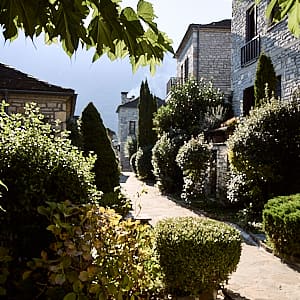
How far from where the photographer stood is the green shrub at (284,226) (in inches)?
230

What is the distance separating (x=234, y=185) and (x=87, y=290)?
8.06m

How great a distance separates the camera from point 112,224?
3.30 metres

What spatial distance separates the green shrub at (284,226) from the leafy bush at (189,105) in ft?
32.6

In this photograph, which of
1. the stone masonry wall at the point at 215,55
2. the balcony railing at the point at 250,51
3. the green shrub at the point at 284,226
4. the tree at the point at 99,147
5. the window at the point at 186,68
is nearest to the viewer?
the green shrub at the point at 284,226

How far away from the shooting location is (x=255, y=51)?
1364 centimetres

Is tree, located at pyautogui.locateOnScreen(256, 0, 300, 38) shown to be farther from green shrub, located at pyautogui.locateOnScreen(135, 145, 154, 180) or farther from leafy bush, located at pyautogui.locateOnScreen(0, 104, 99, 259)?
green shrub, located at pyautogui.locateOnScreen(135, 145, 154, 180)

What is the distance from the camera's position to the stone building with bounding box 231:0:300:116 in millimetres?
11008

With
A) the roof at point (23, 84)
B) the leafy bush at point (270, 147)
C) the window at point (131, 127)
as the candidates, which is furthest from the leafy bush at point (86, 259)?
the window at point (131, 127)

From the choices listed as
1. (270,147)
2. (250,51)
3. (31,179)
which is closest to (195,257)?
(31,179)

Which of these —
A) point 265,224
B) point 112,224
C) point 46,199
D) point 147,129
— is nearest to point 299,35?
point 112,224

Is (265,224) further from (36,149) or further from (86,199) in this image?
(36,149)

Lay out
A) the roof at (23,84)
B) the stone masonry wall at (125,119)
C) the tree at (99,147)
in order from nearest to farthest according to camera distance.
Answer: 1. the tree at (99,147)
2. the roof at (23,84)
3. the stone masonry wall at (125,119)

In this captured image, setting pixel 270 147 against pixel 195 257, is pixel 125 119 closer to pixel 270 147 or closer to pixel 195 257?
pixel 270 147

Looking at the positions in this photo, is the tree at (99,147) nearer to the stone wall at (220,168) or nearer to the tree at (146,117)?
the stone wall at (220,168)
